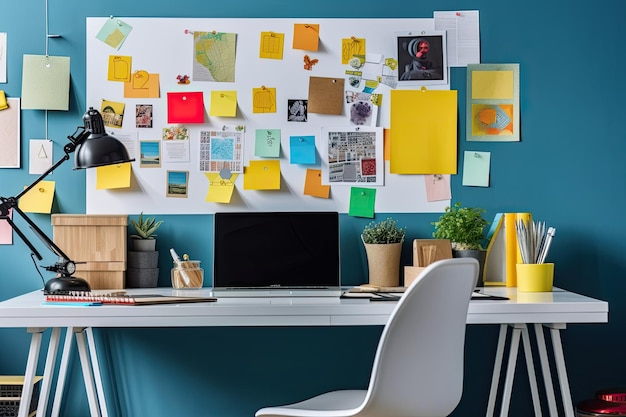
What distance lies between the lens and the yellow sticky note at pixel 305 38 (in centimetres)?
279

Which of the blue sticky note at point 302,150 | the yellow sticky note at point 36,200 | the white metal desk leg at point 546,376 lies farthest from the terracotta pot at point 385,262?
the yellow sticky note at point 36,200

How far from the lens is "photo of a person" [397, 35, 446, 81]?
9.21 feet

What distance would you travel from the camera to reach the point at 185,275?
2.67m

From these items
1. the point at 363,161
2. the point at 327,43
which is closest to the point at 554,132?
the point at 363,161

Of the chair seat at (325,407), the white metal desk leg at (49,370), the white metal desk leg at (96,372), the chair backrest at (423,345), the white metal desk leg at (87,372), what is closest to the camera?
the chair backrest at (423,345)

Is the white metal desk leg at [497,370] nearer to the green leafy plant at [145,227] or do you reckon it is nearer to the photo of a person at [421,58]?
the photo of a person at [421,58]

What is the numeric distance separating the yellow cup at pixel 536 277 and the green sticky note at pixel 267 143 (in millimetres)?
921

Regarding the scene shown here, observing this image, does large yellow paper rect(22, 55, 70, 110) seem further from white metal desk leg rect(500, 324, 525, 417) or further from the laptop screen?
white metal desk leg rect(500, 324, 525, 417)

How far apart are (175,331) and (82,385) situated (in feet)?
1.22

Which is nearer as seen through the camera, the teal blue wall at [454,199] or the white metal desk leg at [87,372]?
the white metal desk leg at [87,372]

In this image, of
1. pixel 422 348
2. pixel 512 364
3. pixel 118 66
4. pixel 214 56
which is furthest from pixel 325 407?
pixel 118 66

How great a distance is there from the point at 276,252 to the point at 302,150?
39cm

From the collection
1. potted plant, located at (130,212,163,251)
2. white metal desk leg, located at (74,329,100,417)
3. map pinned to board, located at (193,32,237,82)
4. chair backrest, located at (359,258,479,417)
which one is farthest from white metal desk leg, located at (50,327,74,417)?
chair backrest, located at (359,258,479,417)

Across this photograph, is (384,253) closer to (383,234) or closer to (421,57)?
(383,234)
